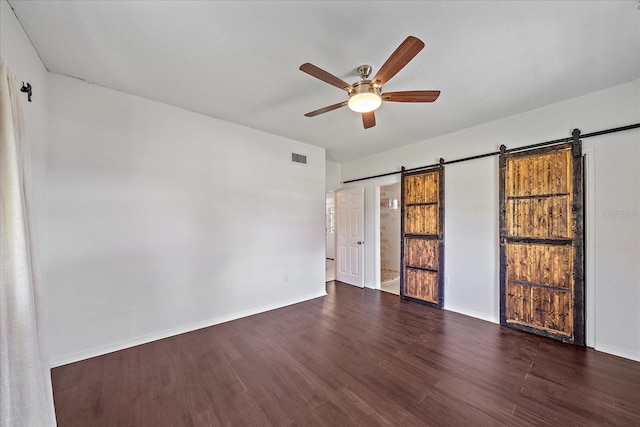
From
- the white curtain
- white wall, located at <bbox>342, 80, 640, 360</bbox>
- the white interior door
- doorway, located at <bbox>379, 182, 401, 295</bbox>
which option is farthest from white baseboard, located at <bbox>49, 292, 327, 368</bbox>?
doorway, located at <bbox>379, 182, 401, 295</bbox>

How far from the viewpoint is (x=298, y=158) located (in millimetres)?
4117

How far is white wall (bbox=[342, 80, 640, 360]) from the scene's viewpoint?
2.39m

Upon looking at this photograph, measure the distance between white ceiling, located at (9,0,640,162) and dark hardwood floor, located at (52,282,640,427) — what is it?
2732 millimetres

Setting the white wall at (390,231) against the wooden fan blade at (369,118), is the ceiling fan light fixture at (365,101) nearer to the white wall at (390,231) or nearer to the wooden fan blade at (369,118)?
the wooden fan blade at (369,118)

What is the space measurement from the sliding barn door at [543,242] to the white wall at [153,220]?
10.1ft

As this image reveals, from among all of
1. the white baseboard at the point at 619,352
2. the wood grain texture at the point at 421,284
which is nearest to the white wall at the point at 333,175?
the wood grain texture at the point at 421,284

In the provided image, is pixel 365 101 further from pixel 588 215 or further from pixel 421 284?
pixel 421 284

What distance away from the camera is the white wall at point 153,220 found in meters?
2.32

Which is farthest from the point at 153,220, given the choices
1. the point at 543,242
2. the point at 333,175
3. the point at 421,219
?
the point at 543,242

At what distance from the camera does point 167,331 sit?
2.82 m

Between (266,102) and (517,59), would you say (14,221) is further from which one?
(517,59)

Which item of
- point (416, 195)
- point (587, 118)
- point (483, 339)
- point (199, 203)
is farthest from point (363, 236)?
point (587, 118)

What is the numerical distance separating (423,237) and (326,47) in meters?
3.20

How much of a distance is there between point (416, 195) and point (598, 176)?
2.04 m
